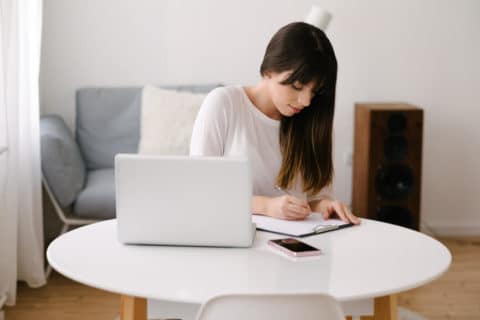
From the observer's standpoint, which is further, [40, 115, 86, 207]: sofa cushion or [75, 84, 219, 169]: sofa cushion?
[75, 84, 219, 169]: sofa cushion

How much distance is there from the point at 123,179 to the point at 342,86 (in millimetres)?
2829

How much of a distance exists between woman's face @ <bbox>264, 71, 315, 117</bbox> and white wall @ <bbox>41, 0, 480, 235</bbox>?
2.14 m

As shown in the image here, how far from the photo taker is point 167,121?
12.9 ft

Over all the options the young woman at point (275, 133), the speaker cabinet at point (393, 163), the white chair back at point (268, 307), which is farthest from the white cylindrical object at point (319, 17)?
the white chair back at point (268, 307)

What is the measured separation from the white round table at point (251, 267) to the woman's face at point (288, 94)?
41cm

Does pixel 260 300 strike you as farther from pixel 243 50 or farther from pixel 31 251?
pixel 243 50

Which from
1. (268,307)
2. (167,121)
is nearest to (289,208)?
(268,307)

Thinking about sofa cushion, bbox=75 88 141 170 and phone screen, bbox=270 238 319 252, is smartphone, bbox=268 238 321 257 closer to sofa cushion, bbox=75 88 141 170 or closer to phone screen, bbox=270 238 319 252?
phone screen, bbox=270 238 319 252

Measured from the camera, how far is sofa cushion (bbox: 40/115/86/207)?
3.56 metres

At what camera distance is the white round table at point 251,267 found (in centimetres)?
152

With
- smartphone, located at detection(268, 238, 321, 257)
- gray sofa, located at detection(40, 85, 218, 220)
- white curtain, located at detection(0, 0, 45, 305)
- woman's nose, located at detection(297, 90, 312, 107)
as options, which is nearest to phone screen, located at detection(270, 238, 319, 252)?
smartphone, located at detection(268, 238, 321, 257)

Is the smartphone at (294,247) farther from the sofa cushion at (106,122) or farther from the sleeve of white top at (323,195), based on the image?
the sofa cushion at (106,122)

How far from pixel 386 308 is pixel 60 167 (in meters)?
2.24

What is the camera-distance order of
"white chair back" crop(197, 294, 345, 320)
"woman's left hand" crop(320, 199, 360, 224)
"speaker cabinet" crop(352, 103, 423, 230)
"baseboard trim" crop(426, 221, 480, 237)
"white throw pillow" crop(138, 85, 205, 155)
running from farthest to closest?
"baseboard trim" crop(426, 221, 480, 237) → "speaker cabinet" crop(352, 103, 423, 230) → "white throw pillow" crop(138, 85, 205, 155) → "woman's left hand" crop(320, 199, 360, 224) → "white chair back" crop(197, 294, 345, 320)
